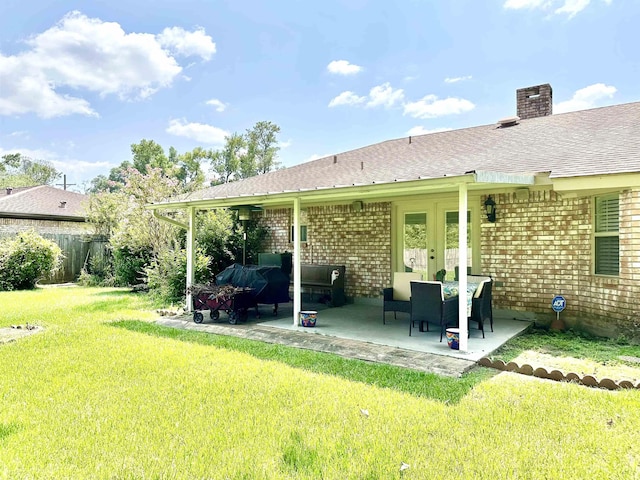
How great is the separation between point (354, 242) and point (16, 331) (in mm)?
7277

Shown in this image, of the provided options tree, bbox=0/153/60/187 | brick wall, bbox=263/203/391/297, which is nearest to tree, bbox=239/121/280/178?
brick wall, bbox=263/203/391/297

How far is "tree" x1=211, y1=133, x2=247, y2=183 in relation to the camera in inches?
1448

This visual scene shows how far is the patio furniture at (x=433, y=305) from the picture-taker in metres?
6.30

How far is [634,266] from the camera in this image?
6.19 m

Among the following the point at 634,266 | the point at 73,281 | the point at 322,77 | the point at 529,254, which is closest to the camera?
the point at 634,266

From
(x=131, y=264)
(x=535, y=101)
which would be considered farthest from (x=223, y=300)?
(x=535, y=101)

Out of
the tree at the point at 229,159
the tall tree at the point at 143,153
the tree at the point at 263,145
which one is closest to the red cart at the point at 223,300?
the tree at the point at 229,159

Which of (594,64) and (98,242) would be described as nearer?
(594,64)

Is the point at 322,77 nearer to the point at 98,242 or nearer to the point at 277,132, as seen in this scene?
the point at 98,242

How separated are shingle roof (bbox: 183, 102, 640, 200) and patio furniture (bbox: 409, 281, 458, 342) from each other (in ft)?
A: 5.69

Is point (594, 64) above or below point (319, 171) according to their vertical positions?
above

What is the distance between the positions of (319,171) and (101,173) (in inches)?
2291

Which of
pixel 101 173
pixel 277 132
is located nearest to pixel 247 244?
pixel 277 132

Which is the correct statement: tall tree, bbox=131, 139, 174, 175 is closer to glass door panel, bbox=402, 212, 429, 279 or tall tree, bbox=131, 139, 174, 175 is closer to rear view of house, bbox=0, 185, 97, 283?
rear view of house, bbox=0, 185, 97, 283
